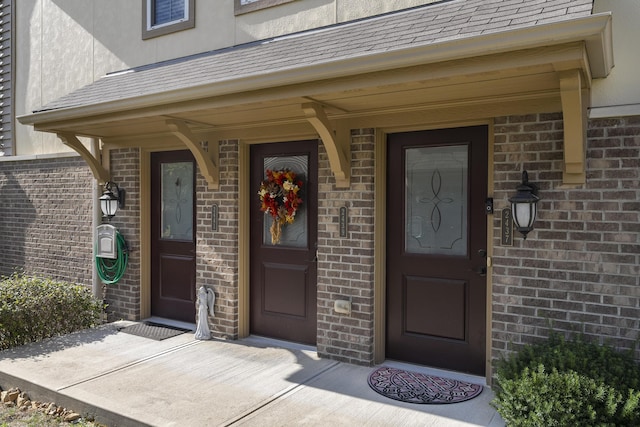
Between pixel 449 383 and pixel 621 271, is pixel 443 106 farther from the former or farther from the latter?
pixel 449 383

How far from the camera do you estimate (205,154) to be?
518 centimetres

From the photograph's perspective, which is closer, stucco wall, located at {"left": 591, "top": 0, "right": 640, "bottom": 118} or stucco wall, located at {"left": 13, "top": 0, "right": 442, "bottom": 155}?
stucco wall, located at {"left": 591, "top": 0, "right": 640, "bottom": 118}

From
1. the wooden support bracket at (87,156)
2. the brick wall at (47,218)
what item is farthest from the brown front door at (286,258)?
the brick wall at (47,218)

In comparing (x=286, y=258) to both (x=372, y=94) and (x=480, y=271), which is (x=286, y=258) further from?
(x=372, y=94)

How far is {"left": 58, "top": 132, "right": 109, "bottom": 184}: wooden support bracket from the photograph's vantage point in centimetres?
586

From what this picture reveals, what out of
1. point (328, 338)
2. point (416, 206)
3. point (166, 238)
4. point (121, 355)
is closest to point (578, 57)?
point (416, 206)

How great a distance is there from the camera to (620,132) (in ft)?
11.3

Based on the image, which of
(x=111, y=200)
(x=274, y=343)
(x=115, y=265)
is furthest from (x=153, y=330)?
(x=111, y=200)

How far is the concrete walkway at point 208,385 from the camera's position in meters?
3.50

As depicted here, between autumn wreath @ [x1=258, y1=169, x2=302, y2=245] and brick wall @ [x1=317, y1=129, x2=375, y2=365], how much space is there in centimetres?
37

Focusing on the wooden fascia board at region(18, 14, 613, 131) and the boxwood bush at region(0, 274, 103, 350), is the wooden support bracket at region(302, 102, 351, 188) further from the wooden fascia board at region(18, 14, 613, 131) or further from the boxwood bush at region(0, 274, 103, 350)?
the boxwood bush at region(0, 274, 103, 350)

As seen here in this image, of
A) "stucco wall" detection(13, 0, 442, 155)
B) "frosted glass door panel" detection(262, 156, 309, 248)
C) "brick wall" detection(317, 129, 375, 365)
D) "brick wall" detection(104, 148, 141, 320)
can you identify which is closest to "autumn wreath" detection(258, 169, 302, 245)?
"frosted glass door panel" detection(262, 156, 309, 248)

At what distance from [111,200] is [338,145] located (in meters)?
3.17

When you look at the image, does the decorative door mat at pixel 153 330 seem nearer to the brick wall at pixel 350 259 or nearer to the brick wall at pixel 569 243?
the brick wall at pixel 350 259
